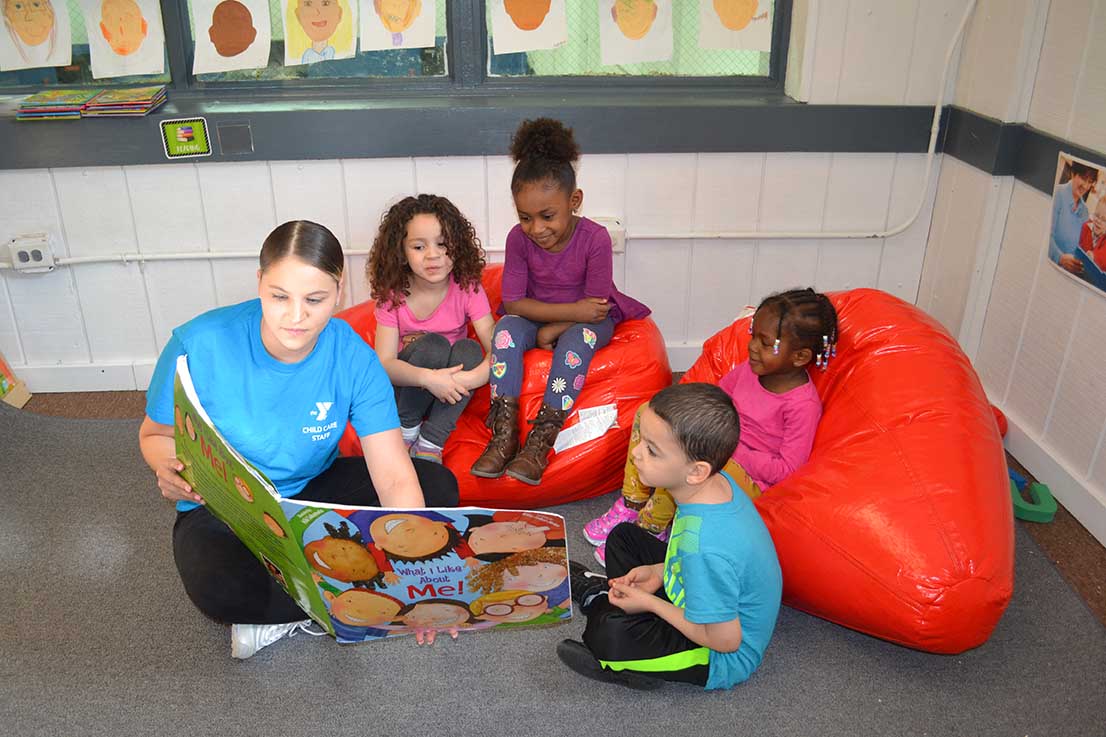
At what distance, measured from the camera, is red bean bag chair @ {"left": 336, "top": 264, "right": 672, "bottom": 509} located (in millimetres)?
2541

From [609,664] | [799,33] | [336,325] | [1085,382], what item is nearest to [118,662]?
[336,325]

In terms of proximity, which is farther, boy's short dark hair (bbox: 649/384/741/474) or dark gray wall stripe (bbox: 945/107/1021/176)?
dark gray wall stripe (bbox: 945/107/1021/176)

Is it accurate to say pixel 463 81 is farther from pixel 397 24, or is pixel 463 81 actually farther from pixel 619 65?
pixel 619 65

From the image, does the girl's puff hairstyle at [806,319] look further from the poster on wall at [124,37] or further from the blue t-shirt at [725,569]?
the poster on wall at [124,37]

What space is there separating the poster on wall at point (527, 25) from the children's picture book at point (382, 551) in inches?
73.8

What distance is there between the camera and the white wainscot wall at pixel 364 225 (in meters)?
3.10

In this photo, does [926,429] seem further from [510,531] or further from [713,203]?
[713,203]

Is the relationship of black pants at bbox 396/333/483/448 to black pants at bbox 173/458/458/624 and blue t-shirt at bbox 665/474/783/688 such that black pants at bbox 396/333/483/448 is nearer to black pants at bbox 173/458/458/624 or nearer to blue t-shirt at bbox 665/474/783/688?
black pants at bbox 173/458/458/624

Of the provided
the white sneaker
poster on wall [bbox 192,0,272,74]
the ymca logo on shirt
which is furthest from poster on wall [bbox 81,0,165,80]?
the white sneaker

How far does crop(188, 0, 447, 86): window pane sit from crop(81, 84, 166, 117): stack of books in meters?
0.21

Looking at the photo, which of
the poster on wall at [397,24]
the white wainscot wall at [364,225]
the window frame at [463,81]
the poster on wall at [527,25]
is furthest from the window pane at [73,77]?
the poster on wall at [527,25]

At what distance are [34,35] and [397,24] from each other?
119 cm

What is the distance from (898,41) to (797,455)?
1529mm

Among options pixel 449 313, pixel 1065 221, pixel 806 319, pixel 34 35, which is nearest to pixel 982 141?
pixel 1065 221
